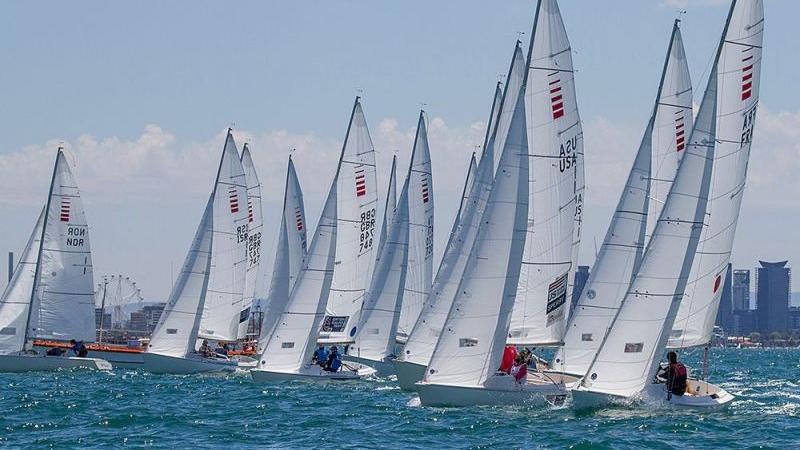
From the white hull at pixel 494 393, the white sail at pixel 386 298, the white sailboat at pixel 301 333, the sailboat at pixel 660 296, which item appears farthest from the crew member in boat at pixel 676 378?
the white sail at pixel 386 298

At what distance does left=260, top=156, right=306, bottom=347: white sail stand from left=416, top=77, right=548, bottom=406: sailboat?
73.5 ft

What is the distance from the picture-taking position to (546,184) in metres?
35.3

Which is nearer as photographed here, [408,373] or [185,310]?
[408,373]

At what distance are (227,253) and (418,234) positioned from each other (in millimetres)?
7495

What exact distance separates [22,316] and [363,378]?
13.3m

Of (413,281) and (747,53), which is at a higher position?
(747,53)

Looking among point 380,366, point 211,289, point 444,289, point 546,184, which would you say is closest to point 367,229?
point 380,366

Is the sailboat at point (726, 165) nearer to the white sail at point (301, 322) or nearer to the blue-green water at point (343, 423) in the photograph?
the blue-green water at point (343, 423)

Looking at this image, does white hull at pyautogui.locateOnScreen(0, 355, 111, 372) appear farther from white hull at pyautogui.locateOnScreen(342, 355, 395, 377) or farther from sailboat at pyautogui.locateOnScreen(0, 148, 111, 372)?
white hull at pyautogui.locateOnScreen(342, 355, 395, 377)

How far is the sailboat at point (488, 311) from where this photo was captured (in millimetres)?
31484

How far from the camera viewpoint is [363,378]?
43500 mm

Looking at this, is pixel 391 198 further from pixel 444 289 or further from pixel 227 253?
pixel 444 289

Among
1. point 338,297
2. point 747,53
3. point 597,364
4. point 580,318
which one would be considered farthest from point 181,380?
point 747,53

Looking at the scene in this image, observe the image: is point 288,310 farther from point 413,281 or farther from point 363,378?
point 413,281
